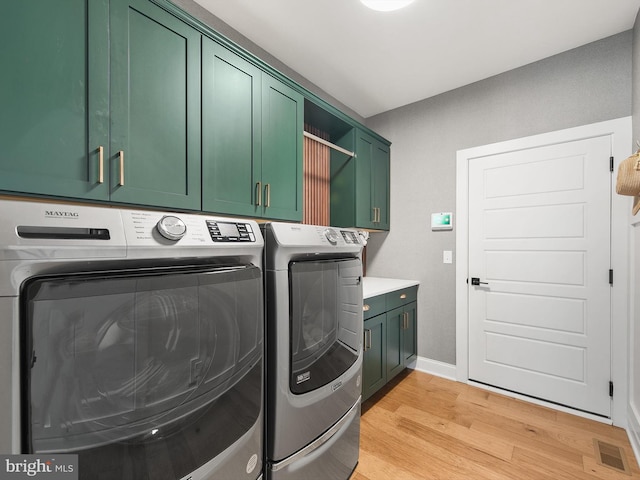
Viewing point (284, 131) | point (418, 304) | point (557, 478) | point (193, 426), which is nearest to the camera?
point (193, 426)

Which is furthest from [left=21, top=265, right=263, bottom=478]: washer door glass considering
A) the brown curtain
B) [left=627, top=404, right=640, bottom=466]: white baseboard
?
[left=627, top=404, right=640, bottom=466]: white baseboard

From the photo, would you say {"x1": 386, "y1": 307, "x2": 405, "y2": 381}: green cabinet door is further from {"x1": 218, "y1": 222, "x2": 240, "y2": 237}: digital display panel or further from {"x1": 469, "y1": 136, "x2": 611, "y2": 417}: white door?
{"x1": 218, "y1": 222, "x2": 240, "y2": 237}: digital display panel

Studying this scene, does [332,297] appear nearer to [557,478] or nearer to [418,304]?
[557,478]

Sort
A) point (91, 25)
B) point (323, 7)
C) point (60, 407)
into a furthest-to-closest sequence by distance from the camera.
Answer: point (323, 7) → point (91, 25) → point (60, 407)

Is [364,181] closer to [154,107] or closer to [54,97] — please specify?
[154,107]

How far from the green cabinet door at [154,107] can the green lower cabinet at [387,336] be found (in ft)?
4.75

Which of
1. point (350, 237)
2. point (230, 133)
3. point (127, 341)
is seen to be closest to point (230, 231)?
point (127, 341)

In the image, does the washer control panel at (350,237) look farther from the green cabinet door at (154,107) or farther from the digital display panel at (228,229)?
the green cabinet door at (154,107)

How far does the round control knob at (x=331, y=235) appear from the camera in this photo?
1.36 m

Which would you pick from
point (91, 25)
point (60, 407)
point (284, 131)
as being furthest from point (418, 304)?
point (91, 25)

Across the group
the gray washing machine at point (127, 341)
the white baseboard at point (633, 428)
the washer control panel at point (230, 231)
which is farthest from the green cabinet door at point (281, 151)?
the white baseboard at point (633, 428)

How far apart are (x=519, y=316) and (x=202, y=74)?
284cm

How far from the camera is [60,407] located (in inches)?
24.1

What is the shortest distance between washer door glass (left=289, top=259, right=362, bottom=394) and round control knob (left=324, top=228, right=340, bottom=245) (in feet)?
0.31
